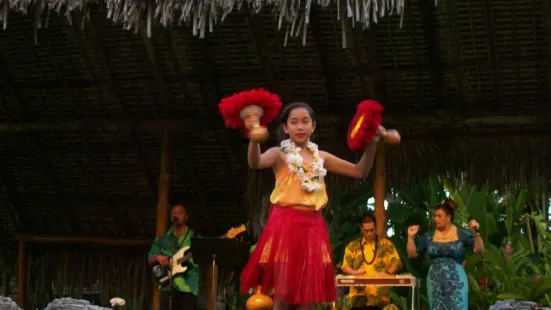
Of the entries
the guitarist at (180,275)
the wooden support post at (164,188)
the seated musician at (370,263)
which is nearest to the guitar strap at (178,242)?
the guitarist at (180,275)

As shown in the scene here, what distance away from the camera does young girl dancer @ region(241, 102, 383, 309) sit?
4.27m

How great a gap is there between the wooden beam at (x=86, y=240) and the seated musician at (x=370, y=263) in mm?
2581

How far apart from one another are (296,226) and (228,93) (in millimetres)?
3738

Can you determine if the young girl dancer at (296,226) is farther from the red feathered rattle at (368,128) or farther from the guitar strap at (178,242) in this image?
the guitar strap at (178,242)

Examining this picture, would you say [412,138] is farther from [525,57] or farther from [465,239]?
[465,239]

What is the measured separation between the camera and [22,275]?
29.1 ft

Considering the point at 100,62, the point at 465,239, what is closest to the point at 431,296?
the point at 465,239

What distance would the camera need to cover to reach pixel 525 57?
7234mm

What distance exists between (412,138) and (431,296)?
192 centimetres

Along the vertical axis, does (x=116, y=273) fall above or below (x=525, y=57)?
below

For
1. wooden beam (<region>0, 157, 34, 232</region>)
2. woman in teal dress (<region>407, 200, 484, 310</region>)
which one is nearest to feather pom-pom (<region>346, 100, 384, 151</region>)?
woman in teal dress (<region>407, 200, 484, 310</region>)

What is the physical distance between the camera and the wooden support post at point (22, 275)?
8781 mm

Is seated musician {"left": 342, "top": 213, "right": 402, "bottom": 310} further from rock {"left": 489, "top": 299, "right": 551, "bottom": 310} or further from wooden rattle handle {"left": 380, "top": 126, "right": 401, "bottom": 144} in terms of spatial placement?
wooden rattle handle {"left": 380, "top": 126, "right": 401, "bottom": 144}

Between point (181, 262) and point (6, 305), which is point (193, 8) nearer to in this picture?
point (181, 262)
